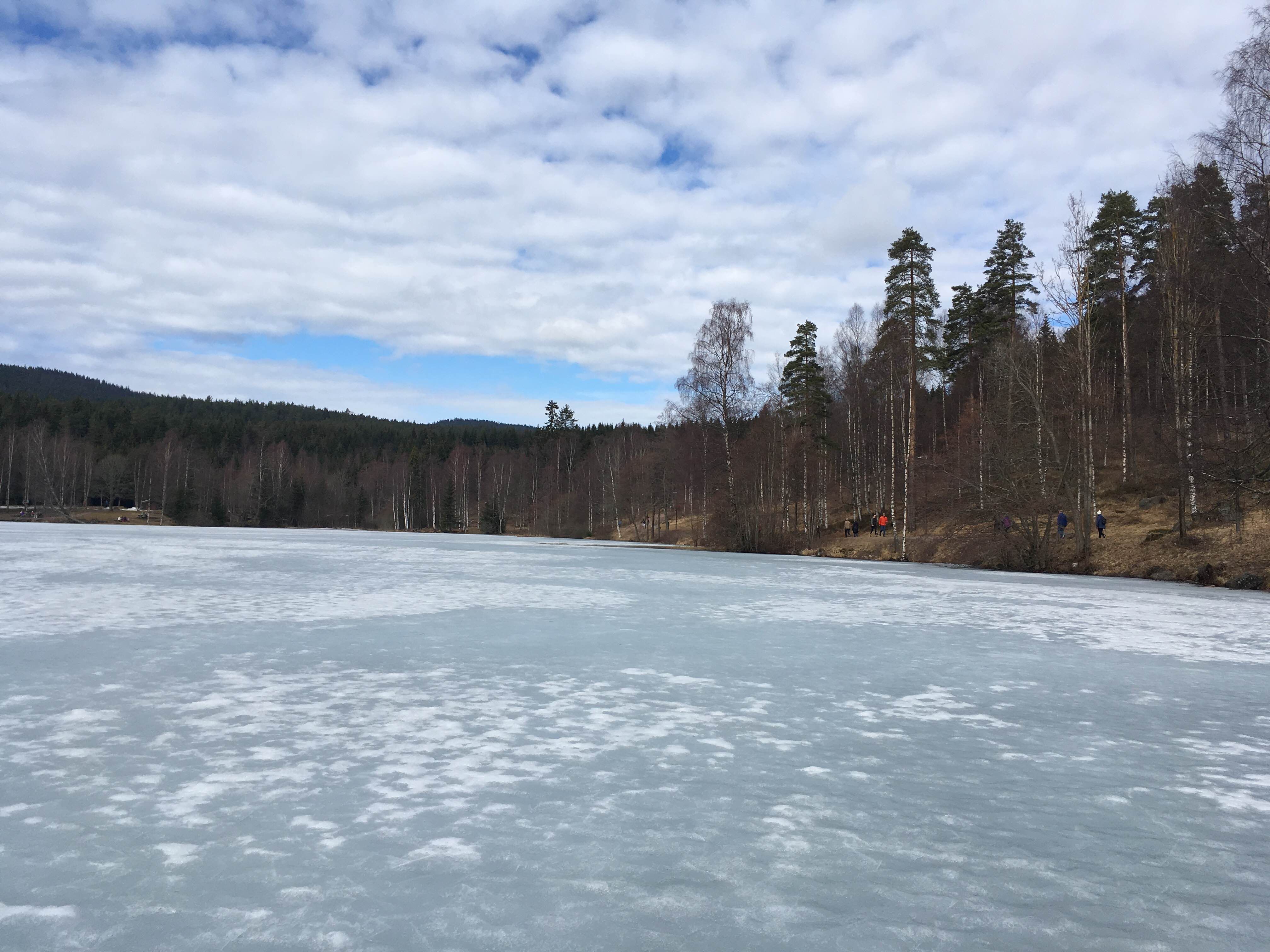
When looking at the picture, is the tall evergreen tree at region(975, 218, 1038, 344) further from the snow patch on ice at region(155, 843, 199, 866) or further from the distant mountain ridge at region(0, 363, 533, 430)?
the distant mountain ridge at region(0, 363, 533, 430)

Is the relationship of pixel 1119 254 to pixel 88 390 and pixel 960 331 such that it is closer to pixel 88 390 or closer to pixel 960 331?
pixel 960 331

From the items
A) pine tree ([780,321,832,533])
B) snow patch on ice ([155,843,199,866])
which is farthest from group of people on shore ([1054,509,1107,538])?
snow patch on ice ([155,843,199,866])

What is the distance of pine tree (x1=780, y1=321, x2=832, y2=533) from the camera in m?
39.1

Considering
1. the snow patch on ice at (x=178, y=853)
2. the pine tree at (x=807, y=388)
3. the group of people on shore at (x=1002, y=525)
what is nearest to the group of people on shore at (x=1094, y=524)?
the group of people on shore at (x=1002, y=525)

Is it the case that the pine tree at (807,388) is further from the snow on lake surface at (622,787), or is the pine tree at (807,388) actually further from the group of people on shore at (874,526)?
the snow on lake surface at (622,787)

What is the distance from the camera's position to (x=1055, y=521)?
25938mm

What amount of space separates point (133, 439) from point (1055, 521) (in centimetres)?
9542

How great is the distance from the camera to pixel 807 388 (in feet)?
130

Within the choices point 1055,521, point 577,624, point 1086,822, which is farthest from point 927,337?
point 1086,822

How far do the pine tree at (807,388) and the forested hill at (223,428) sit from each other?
59017 millimetres

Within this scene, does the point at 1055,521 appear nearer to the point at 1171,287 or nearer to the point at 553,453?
the point at 1171,287

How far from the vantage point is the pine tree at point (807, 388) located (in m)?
39.1

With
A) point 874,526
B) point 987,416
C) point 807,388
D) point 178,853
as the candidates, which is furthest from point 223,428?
point 178,853

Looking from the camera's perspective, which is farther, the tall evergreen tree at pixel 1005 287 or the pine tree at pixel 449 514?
the pine tree at pixel 449 514
